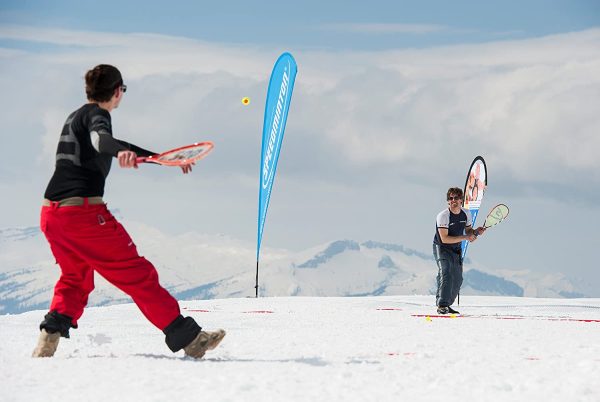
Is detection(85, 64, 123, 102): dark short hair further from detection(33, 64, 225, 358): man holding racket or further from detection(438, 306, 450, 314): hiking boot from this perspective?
detection(438, 306, 450, 314): hiking boot

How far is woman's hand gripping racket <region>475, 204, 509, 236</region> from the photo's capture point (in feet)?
36.3

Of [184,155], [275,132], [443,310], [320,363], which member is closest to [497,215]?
[443,310]

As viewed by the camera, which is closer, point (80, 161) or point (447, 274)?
point (80, 161)

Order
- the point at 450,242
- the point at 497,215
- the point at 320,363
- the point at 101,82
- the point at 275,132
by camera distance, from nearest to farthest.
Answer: the point at 320,363 < the point at 101,82 < the point at 450,242 < the point at 497,215 < the point at 275,132

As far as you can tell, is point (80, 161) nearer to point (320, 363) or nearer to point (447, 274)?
point (320, 363)

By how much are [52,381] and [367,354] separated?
1.99 meters

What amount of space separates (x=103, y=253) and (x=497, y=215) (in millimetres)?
6883

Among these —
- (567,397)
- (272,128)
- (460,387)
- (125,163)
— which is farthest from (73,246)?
(272,128)

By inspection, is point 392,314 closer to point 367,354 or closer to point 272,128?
point 367,354

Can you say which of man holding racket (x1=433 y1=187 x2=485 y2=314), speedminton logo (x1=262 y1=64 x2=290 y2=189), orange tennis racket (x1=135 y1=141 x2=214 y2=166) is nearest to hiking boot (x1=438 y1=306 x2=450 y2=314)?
man holding racket (x1=433 y1=187 x2=485 y2=314)

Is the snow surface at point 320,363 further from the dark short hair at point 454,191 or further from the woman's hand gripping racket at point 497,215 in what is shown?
the woman's hand gripping racket at point 497,215

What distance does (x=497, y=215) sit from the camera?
11227mm

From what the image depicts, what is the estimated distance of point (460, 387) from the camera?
454 cm

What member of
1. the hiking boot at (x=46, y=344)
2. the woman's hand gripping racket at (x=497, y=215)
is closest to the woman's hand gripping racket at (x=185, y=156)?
the hiking boot at (x=46, y=344)
